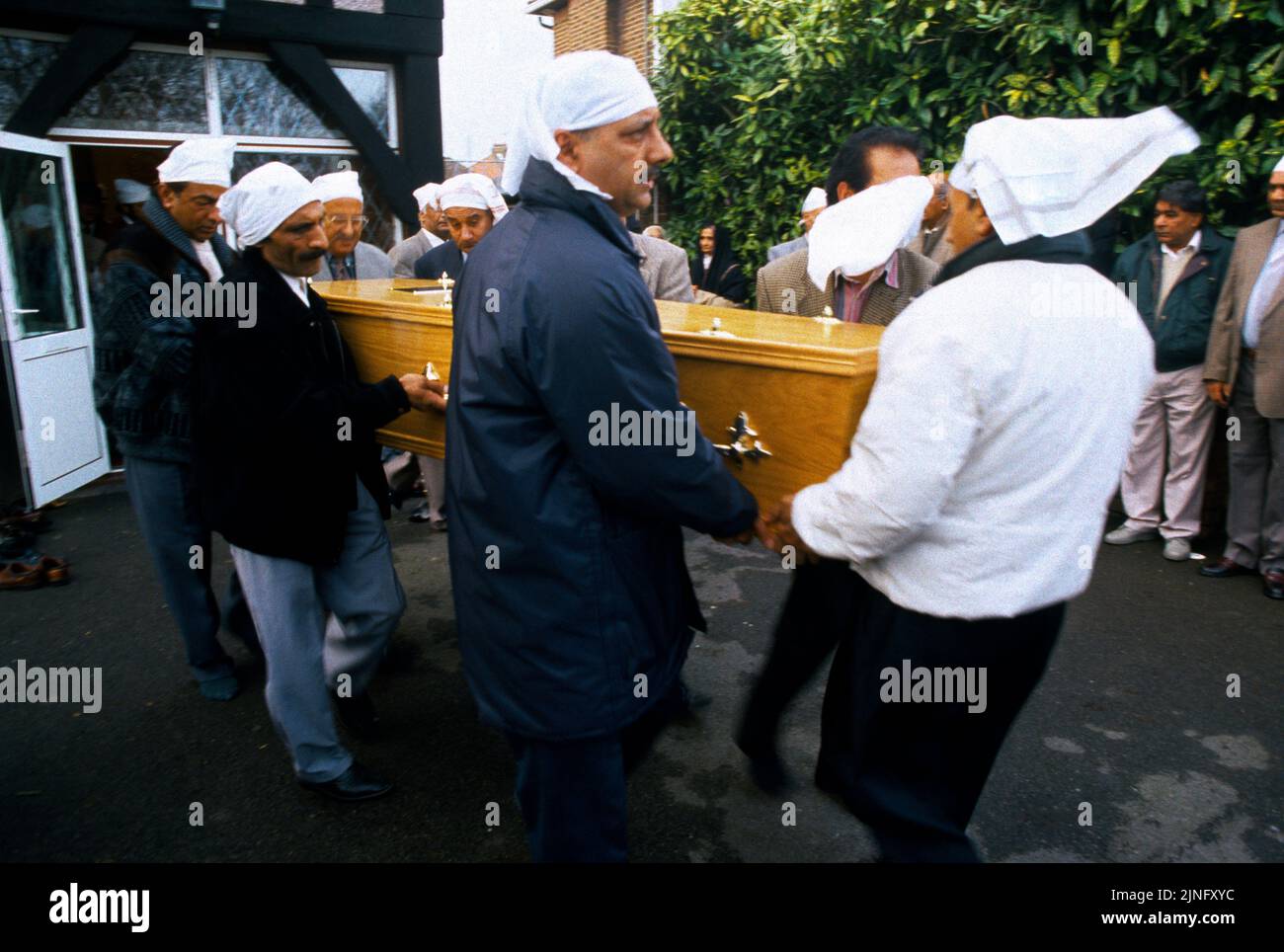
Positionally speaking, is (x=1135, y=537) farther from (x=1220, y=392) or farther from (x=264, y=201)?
(x=264, y=201)

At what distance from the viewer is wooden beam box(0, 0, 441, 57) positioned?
6.78 meters

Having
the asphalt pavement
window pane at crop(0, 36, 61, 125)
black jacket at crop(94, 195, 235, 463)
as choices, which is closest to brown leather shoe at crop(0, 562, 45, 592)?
the asphalt pavement

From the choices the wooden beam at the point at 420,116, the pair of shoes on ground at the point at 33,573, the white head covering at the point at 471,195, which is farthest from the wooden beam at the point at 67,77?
the white head covering at the point at 471,195

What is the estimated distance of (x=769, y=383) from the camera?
7.29ft

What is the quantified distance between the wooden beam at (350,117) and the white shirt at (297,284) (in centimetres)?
576

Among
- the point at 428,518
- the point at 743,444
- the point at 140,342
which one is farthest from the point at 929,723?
the point at 428,518

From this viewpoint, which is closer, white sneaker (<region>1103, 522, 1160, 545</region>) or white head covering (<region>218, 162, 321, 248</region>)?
white head covering (<region>218, 162, 321, 248</region>)

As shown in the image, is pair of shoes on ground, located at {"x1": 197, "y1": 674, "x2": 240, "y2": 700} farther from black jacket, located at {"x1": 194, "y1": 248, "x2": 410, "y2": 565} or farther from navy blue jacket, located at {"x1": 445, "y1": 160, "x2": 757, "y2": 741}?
navy blue jacket, located at {"x1": 445, "y1": 160, "x2": 757, "y2": 741}

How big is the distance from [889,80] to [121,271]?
19.5ft

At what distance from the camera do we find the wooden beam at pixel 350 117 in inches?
307

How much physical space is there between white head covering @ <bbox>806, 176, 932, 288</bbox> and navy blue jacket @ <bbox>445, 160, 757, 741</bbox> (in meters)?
0.92
